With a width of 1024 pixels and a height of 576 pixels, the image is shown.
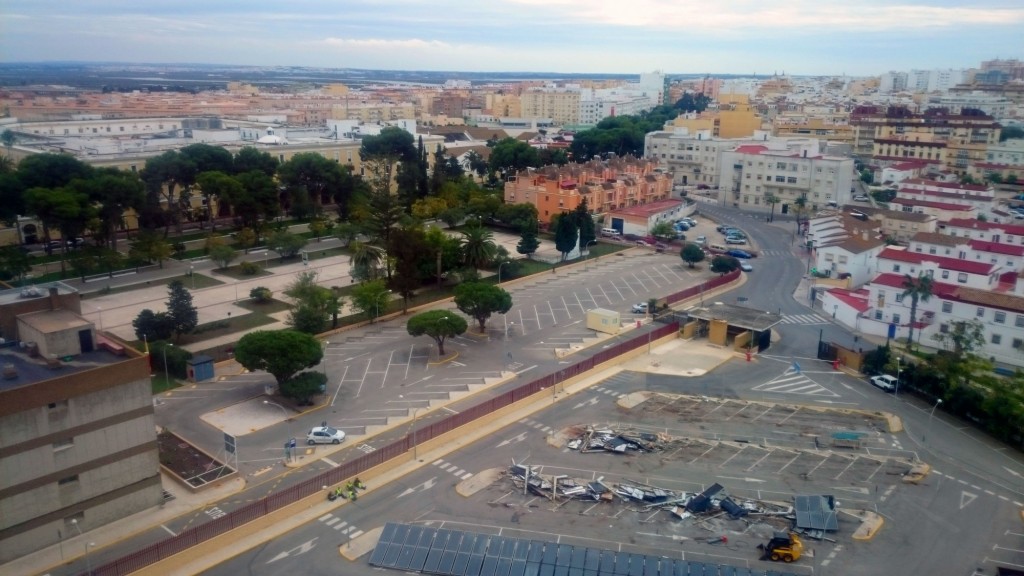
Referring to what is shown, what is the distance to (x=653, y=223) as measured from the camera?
58.3m

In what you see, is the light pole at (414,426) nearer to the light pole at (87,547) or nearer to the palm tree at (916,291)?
the light pole at (87,547)

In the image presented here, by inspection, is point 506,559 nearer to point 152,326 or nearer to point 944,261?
point 152,326

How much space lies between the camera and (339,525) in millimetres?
19375

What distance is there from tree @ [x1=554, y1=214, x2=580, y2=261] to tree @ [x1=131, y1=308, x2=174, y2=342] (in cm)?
2480

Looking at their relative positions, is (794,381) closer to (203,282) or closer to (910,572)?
(910,572)

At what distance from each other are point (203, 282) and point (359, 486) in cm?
2654

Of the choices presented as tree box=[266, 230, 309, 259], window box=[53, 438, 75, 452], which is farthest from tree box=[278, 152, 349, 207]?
window box=[53, 438, 75, 452]

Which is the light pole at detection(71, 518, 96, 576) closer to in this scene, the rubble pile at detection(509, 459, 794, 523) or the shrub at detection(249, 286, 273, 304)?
the rubble pile at detection(509, 459, 794, 523)

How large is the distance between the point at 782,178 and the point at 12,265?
60.2m

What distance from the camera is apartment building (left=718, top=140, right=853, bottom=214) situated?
2594 inches

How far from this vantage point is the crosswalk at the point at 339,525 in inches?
750

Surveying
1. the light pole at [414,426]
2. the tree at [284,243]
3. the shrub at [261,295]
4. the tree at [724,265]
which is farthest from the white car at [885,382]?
the tree at [284,243]

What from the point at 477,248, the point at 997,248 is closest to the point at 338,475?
the point at 477,248

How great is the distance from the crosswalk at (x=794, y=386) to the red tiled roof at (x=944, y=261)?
1268cm
